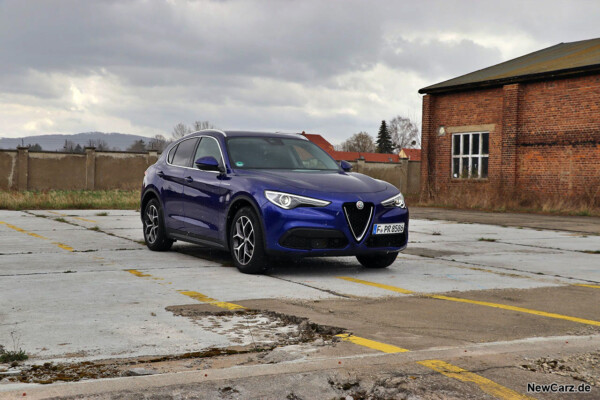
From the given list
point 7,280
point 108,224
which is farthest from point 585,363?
point 108,224

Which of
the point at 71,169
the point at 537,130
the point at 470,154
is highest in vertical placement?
the point at 537,130

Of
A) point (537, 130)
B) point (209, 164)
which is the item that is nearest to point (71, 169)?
point (537, 130)

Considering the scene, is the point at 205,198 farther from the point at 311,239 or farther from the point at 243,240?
the point at 311,239

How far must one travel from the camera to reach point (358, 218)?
784 cm

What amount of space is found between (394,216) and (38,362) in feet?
15.8

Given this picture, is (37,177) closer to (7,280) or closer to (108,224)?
(108,224)

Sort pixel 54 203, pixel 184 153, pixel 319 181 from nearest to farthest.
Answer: pixel 319 181 → pixel 184 153 → pixel 54 203

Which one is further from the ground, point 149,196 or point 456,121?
point 456,121

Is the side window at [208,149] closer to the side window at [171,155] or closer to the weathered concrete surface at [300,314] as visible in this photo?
the side window at [171,155]

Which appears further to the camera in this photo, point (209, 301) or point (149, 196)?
point (149, 196)

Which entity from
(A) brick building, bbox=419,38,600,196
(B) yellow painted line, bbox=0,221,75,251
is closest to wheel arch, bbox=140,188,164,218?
(B) yellow painted line, bbox=0,221,75,251

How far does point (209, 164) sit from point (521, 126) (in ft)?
63.8

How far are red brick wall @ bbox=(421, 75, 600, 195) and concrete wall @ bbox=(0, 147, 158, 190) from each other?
2067 cm

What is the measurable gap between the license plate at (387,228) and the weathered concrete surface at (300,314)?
49 cm
